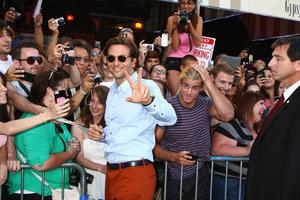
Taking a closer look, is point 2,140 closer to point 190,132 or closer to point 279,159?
point 190,132

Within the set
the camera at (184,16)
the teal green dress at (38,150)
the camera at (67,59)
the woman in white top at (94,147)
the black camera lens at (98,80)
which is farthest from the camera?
the camera at (184,16)

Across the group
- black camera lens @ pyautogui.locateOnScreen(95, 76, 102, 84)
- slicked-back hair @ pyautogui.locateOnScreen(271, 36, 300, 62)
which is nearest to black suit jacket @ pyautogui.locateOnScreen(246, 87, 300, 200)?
slicked-back hair @ pyautogui.locateOnScreen(271, 36, 300, 62)

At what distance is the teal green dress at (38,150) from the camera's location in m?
4.20

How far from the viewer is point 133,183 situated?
4059mm

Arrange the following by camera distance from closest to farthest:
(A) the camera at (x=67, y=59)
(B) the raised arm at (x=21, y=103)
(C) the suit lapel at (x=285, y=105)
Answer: (C) the suit lapel at (x=285, y=105)
(B) the raised arm at (x=21, y=103)
(A) the camera at (x=67, y=59)

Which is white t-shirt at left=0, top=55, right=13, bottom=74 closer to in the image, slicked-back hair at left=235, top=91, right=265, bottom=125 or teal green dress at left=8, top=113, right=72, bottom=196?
teal green dress at left=8, top=113, right=72, bottom=196

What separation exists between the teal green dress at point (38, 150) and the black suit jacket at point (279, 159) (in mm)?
1535

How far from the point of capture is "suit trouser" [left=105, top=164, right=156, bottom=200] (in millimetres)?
4055

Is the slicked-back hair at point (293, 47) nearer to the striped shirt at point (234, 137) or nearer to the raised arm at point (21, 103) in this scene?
the striped shirt at point (234, 137)

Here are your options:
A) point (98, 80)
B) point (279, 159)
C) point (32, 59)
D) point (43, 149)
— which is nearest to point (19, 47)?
point (32, 59)

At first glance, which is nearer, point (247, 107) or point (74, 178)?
point (74, 178)

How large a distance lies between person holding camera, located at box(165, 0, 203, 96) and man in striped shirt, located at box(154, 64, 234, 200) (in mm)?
1977

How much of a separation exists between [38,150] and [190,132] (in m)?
1.36

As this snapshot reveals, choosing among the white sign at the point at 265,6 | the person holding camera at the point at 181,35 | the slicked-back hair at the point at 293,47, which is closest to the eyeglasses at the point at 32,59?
the person holding camera at the point at 181,35
